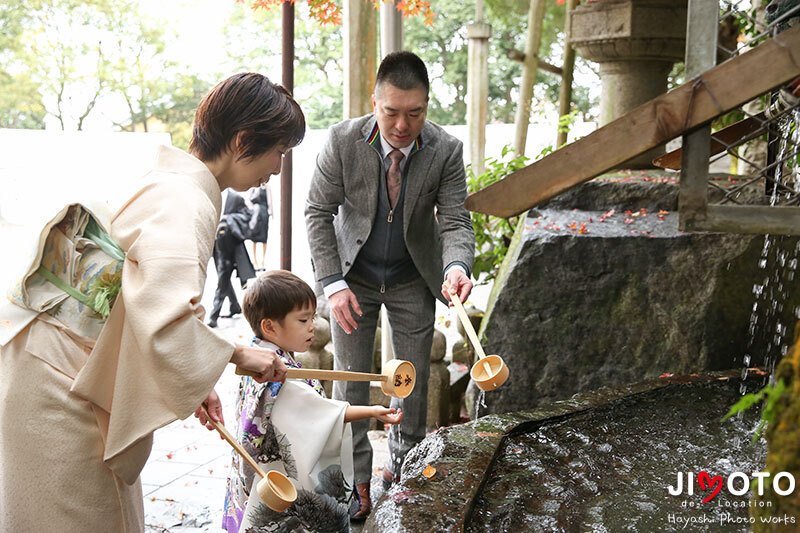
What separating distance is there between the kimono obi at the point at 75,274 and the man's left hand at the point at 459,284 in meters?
1.60

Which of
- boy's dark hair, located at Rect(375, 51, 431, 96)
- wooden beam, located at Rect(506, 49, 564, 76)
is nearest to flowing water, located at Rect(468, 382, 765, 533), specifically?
boy's dark hair, located at Rect(375, 51, 431, 96)

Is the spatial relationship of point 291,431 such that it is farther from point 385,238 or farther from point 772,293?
point 772,293

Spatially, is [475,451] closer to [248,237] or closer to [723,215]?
[723,215]

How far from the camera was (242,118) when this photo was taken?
231 centimetres

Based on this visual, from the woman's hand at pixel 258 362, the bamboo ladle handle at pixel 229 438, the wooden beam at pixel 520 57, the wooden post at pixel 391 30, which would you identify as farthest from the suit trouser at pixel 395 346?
the wooden beam at pixel 520 57


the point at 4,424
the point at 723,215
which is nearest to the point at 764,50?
the point at 723,215

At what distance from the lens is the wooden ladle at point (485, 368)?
2988mm

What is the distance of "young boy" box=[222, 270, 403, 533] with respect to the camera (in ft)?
9.02

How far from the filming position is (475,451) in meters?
2.59

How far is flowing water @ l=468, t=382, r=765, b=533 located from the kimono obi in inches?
47.4

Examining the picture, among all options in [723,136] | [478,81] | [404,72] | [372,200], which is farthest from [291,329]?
[478,81]

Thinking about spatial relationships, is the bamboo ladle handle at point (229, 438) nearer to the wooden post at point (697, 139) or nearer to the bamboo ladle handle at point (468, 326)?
the bamboo ladle handle at point (468, 326)

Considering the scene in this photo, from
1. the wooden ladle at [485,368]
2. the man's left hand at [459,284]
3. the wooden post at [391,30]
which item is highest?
the wooden post at [391,30]

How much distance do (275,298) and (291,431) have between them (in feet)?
1.56
